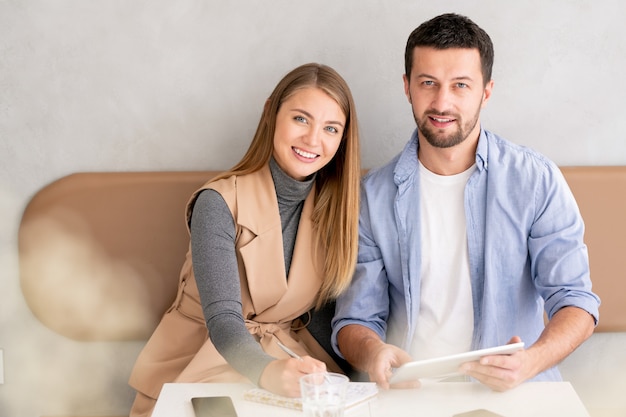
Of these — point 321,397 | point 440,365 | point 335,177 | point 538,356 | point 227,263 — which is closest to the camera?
point 321,397

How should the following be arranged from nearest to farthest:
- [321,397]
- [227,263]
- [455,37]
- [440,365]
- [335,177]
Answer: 1. [321,397]
2. [440,365]
3. [227,263]
4. [455,37]
5. [335,177]

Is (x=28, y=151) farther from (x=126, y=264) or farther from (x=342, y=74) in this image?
(x=342, y=74)

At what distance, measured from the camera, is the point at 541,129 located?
7.23 feet

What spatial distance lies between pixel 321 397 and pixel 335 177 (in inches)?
33.3

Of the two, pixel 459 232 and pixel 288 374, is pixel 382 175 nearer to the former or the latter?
pixel 459 232

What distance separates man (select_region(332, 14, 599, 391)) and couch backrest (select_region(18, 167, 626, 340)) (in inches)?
12.9

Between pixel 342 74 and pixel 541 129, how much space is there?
1.97 ft

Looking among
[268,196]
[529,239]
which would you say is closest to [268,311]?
[268,196]

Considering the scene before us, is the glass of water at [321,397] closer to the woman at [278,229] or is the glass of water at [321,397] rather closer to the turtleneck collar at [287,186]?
the woman at [278,229]

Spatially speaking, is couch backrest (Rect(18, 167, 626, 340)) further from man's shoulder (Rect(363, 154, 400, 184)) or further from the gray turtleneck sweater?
man's shoulder (Rect(363, 154, 400, 184))

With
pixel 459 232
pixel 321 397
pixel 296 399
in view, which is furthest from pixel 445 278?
pixel 321 397

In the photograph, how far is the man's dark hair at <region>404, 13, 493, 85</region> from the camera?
1.85 m

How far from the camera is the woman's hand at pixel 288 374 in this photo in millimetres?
1404

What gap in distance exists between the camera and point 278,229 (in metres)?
1.87
